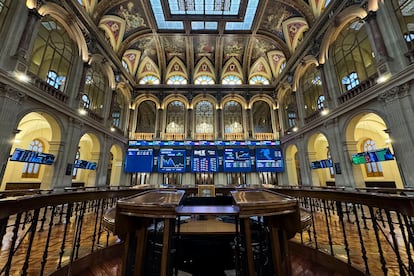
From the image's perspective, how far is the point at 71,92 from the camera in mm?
7742

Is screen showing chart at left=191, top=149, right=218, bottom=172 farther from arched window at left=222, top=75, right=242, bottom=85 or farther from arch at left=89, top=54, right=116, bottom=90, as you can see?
arch at left=89, top=54, right=116, bottom=90

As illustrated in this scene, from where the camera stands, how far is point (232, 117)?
1417 centimetres

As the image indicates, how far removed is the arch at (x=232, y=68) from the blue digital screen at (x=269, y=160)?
261 inches

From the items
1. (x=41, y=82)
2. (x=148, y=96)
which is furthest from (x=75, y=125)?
(x=148, y=96)

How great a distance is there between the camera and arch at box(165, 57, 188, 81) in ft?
46.4

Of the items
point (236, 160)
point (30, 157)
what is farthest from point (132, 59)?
point (236, 160)

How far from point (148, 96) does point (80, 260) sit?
12.7 meters

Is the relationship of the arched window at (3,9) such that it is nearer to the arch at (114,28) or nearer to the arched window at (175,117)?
the arch at (114,28)

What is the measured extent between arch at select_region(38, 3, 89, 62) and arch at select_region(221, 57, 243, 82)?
961cm

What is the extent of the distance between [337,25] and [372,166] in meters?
8.40

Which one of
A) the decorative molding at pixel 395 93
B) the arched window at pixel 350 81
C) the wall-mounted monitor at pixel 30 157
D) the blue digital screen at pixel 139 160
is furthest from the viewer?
the blue digital screen at pixel 139 160

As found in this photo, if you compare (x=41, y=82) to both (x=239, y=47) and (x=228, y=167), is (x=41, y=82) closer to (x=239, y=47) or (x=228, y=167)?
(x=228, y=167)

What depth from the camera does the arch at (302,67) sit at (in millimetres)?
9370

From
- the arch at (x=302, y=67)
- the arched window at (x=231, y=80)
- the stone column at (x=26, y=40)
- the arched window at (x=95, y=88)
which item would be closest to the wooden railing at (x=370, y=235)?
the arch at (x=302, y=67)
